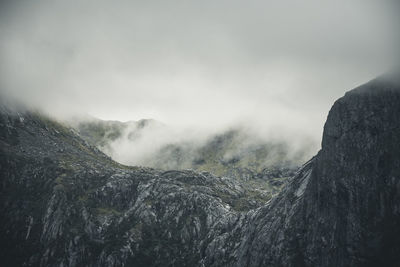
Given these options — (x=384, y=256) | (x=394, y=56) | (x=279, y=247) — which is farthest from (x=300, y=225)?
(x=394, y=56)

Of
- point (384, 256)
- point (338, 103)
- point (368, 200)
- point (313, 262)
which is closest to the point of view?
point (384, 256)

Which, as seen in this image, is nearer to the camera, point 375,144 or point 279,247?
point 375,144

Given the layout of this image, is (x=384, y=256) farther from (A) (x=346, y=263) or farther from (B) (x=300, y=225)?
(B) (x=300, y=225)

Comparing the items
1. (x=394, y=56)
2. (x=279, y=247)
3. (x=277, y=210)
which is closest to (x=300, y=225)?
(x=279, y=247)

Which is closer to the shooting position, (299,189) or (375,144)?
(375,144)

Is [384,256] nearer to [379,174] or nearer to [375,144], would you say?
[379,174]

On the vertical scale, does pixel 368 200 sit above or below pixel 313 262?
above

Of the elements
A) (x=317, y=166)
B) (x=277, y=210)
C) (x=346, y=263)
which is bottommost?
(x=346, y=263)

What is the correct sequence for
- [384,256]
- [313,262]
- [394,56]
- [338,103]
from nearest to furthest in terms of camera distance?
[384,256], [313,262], [338,103], [394,56]

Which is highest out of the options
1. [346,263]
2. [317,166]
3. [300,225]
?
[317,166]
